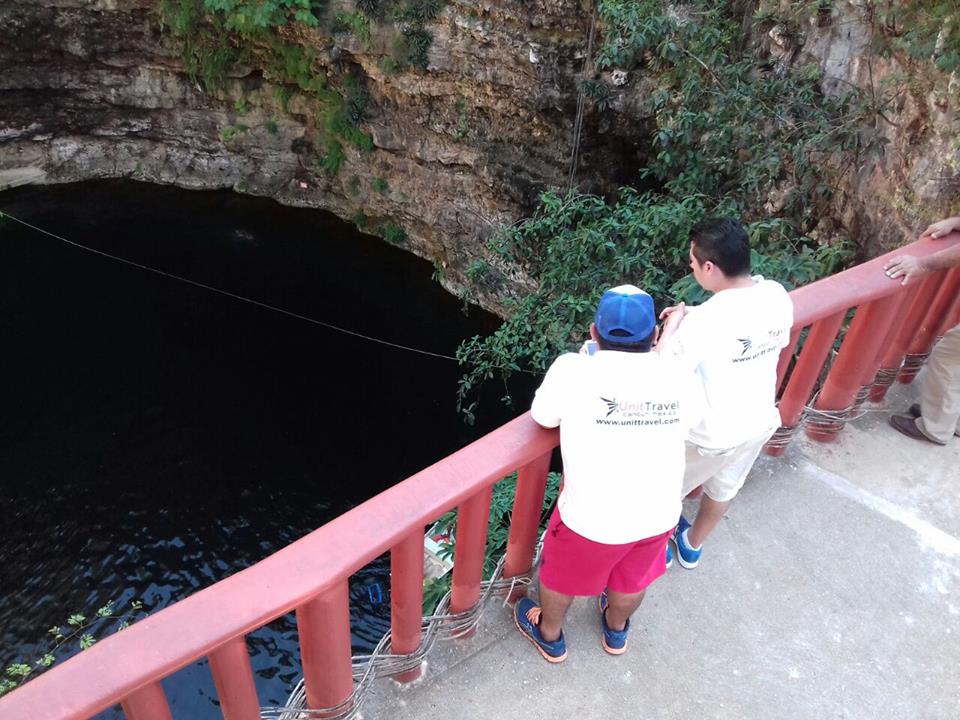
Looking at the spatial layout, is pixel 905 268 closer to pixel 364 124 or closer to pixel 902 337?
pixel 902 337

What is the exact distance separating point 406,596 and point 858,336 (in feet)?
7.12

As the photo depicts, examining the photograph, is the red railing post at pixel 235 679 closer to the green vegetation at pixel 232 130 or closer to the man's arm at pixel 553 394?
the man's arm at pixel 553 394

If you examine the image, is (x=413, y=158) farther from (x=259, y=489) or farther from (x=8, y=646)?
(x=8, y=646)

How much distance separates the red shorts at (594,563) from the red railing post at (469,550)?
0.69 ft

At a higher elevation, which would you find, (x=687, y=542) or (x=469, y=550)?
(x=469, y=550)

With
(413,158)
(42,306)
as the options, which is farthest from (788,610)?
(42,306)

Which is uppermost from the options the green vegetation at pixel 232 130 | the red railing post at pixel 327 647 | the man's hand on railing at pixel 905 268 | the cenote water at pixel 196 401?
the man's hand on railing at pixel 905 268

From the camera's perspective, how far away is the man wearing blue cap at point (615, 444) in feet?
6.48

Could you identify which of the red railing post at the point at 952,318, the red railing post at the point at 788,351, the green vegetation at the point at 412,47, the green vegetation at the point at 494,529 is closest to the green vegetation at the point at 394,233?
the green vegetation at the point at 412,47

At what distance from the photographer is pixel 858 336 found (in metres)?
3.11

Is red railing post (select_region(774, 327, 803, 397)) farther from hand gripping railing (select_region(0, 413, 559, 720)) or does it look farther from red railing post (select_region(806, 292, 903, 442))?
hand gripping railing (select_region(0, 413, 559, 720))

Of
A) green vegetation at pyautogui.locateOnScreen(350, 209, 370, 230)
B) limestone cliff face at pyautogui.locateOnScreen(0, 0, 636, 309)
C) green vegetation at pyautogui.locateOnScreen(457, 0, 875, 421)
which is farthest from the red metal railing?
green vegetation at pyautogui.locateOnScreen(350, 209, 370, 230)

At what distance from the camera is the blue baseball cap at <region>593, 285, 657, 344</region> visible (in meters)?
1.97

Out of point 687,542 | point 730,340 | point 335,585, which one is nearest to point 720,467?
point 687,542
